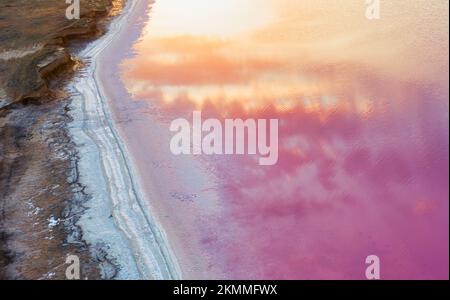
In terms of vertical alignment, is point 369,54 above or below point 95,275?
above

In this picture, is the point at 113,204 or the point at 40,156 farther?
the point at 40,156

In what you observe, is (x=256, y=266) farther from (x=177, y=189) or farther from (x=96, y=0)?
(x=96, y=0)

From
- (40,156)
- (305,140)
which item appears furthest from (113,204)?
(305,140)

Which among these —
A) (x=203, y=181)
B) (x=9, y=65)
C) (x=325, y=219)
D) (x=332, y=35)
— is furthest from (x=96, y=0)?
(x=325, y=219)

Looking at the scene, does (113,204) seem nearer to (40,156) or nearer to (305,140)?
(40,156)

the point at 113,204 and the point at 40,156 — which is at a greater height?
the point at 40,156

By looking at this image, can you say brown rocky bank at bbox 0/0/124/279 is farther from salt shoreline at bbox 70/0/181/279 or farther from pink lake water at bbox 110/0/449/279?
pink lake water at bbox 110/0/449/279
